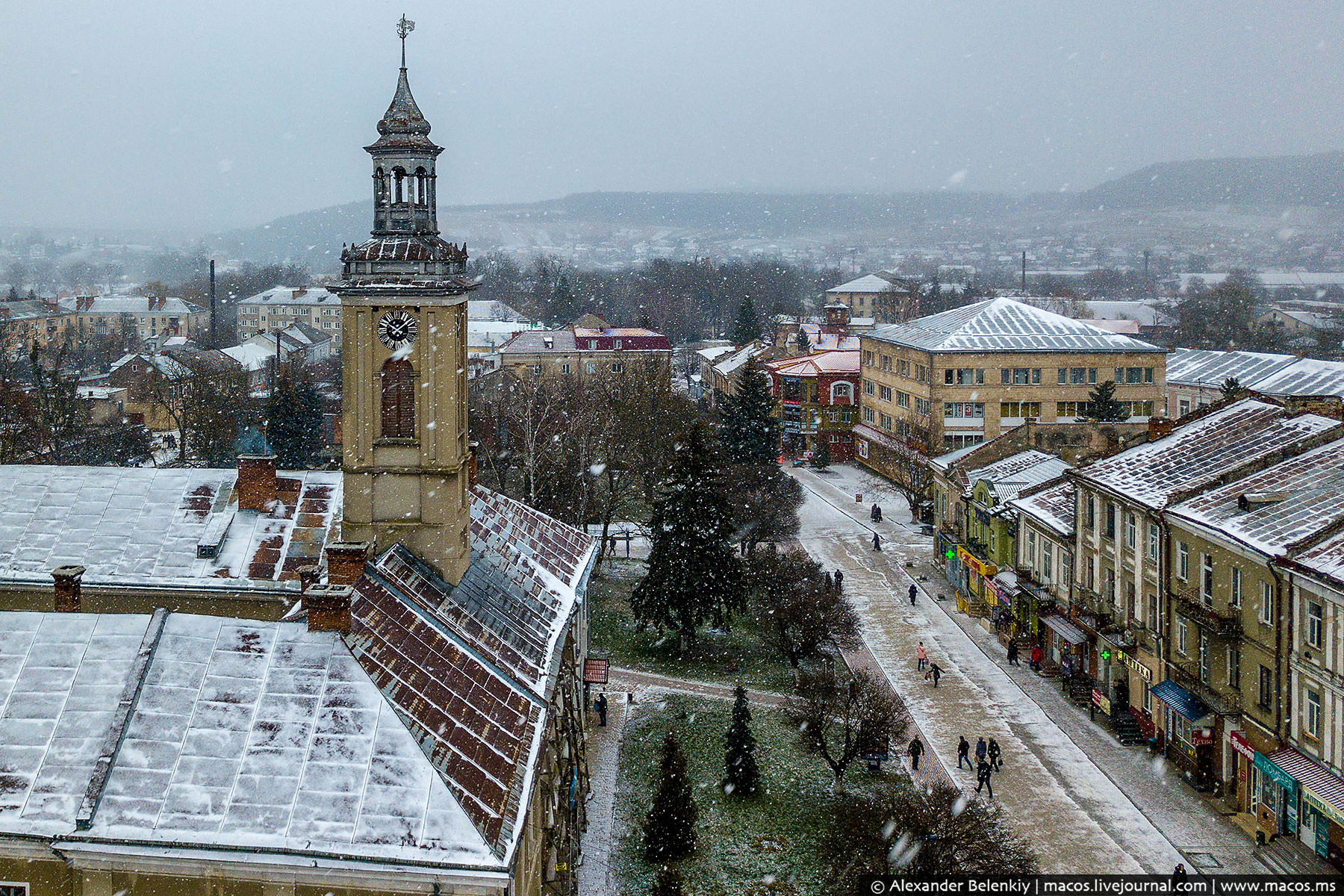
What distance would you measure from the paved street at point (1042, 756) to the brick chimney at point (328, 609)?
13822mm

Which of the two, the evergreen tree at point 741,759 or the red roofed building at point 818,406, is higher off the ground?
the red roofed building at point 818,406

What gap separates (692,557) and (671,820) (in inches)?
514

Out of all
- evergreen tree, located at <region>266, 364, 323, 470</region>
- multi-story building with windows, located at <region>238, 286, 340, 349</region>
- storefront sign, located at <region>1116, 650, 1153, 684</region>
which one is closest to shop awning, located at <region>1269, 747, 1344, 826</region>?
storefront sign, located at <region>1116, 650, 1153, 684</region>

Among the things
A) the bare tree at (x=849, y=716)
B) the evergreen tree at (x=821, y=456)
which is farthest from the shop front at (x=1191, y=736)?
the evergreen tree at (x=821, y=456)

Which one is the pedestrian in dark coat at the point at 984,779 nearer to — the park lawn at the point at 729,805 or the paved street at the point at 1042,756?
the paved street at the point at 1042,756

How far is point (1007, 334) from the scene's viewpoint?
60688 millimetres

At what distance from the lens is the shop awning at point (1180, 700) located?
82.0ft

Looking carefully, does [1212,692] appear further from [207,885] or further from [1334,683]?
[207,885]

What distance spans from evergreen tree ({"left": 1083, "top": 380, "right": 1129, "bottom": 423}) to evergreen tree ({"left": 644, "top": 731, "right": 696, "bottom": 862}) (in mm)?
37534

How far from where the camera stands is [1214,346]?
106 meters

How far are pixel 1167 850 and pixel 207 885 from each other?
17.4 m

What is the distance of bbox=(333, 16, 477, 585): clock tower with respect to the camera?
20562mm

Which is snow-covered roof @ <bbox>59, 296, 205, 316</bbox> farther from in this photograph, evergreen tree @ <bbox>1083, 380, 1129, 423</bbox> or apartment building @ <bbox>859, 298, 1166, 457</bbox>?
evergreen tree @ <bbox>1083, 380, 1129, 423</bbox>

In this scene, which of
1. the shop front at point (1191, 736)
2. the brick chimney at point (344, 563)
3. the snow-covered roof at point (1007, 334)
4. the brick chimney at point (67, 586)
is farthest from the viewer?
the snow-covered roof at point (1007, 334)
